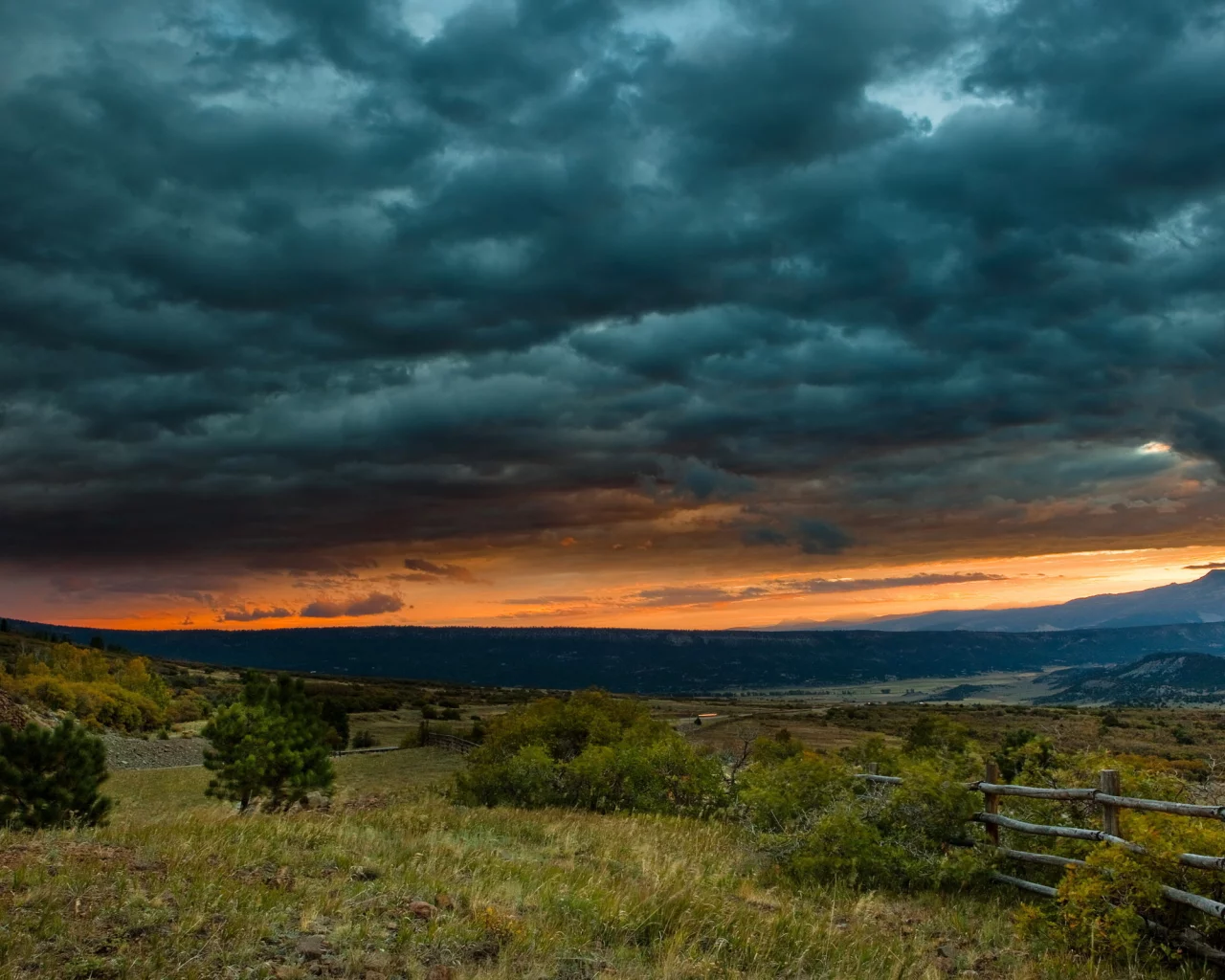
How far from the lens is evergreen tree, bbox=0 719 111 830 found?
17.0 metres

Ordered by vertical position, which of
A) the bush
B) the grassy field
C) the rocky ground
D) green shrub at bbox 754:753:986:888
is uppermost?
the grassy field

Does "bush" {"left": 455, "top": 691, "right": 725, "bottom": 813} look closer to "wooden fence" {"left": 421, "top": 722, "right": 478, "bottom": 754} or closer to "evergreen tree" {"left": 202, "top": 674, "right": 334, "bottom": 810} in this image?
"evergreen tree" {"left": 202, "top": 674, "right": 334, "bottom": 810}

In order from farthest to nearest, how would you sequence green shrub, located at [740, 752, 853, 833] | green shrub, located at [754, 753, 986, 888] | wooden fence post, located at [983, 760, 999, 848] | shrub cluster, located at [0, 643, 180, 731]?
shrub cluster, located at [0, 643, 180, 731] < green shrub, located at [740, 752, 853, 833] < wooden fence post, located at [983, 760, 999, 848] < green shrub, located at [754, 753, 986, 888]

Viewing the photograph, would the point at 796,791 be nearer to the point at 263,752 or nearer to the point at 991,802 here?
the point at 991,802

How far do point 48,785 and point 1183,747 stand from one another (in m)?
76.4

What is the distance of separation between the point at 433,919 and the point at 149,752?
2558 inches

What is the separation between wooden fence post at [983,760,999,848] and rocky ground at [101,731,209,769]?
56958mm

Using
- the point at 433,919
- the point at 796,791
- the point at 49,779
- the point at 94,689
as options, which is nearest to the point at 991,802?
the point at 796,791

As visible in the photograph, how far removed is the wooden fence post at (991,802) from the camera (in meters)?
13.8

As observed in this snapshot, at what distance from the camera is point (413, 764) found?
5172 cm

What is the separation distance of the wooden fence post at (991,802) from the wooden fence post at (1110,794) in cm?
267

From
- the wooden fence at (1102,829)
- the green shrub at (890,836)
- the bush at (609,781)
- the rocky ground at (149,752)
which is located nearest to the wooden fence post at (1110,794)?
the wooden fence at (1102,829)

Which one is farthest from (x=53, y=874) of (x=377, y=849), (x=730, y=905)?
(x=730, y=905)

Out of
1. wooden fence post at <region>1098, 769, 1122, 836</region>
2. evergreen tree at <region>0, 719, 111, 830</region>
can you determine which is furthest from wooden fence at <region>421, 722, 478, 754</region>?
wooden fence post at <region>1098, 769, 1122, 836</region>
